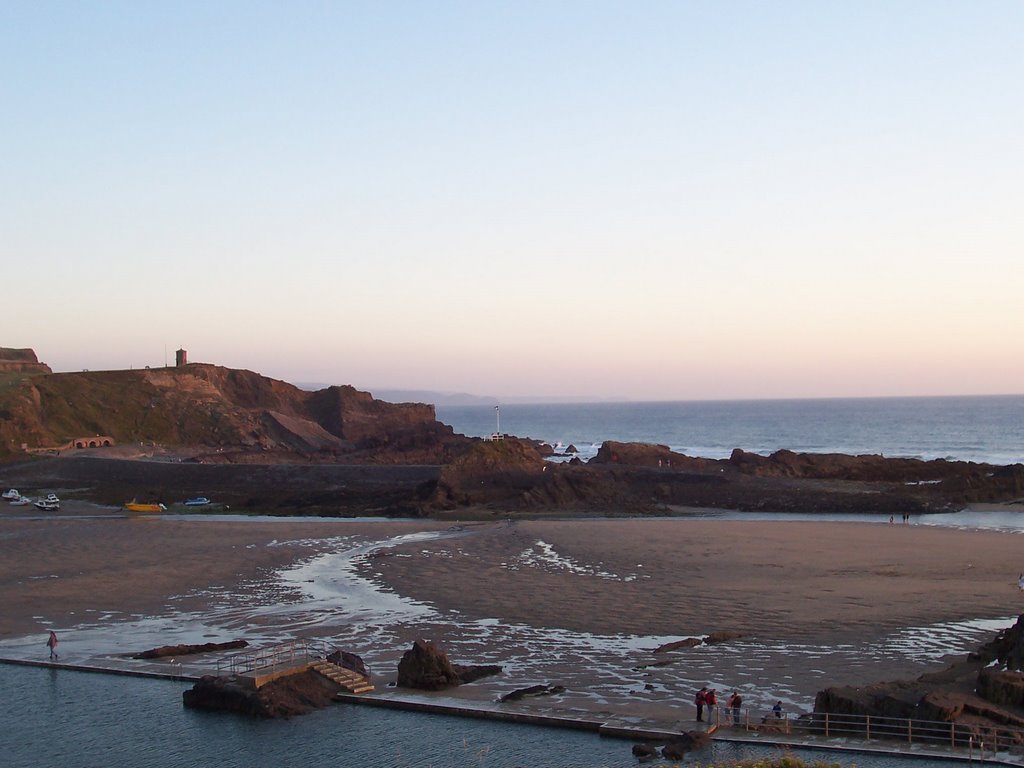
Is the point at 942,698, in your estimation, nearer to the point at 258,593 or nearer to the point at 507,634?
the point at 507,634

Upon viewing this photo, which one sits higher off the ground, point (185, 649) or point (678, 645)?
point (678, 645)

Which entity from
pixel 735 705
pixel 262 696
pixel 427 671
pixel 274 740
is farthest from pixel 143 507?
pixel 735 705

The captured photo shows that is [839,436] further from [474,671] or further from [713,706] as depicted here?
[713,706]

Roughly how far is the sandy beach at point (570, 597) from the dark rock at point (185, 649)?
756mm

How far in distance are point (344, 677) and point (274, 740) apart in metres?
2.70

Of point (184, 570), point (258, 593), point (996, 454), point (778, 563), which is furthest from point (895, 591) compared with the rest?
point (996, 454)

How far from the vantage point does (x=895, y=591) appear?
30.5 metres

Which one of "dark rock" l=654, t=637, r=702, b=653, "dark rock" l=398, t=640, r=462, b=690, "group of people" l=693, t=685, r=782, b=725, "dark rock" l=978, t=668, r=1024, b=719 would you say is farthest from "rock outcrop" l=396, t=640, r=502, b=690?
"dark rock" l=978, t=668, r=1024, b=719

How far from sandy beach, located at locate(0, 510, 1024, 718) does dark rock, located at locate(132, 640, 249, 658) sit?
0.76 meters

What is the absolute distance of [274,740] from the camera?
19484 millimetres

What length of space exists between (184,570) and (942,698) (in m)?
28.1

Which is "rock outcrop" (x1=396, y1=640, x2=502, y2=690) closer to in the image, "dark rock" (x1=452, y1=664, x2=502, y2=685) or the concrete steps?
"dark rock" (x1=452, y1=664, x2=502, y2=685)

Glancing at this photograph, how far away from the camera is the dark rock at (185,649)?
24.8 metres

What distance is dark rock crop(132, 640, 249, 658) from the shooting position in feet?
81.4
